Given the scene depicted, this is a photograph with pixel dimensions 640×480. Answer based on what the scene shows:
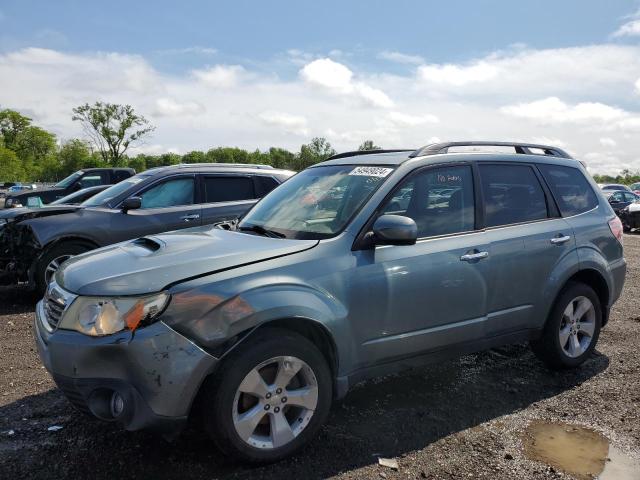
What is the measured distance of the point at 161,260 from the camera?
3.12 m

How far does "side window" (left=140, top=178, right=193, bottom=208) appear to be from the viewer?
7465 mm

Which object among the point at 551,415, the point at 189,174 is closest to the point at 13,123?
the point at 189,174

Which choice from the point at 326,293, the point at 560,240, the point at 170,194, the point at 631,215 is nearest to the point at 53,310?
the point at 326,293

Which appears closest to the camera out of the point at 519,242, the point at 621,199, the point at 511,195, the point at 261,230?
the point at 261,230

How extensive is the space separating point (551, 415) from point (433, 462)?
118cm

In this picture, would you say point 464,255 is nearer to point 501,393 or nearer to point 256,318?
point 501,393

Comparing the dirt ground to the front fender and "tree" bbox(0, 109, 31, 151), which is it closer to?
the front fender

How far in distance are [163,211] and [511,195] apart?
4703 millimetres

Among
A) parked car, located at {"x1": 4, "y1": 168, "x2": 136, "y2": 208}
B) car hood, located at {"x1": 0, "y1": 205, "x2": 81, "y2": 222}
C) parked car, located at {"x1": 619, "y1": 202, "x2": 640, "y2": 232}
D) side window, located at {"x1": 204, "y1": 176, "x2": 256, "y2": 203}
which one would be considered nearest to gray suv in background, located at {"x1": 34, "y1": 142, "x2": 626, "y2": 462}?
side window, located at {"x1": 204, "y1": 176, "x2": 256, "y2": 203}

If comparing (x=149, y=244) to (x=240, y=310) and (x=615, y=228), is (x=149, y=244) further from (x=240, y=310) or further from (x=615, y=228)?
(x=615, y=228)

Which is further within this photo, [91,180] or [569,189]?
[91,180]

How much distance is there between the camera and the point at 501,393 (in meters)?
4.27

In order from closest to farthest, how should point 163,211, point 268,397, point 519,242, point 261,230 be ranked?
point 268,397 → point 261,230 → point 519,242 → point 163,211

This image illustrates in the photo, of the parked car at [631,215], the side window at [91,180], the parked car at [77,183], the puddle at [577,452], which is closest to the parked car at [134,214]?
the puddle at [577,452]
